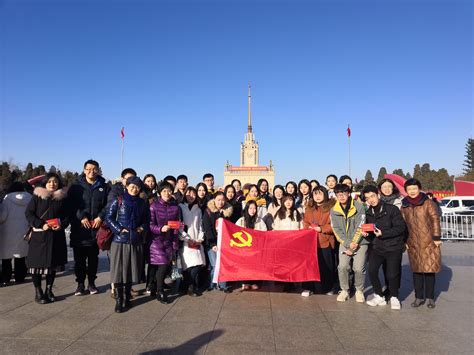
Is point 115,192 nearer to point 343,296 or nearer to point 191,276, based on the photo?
point 191,276

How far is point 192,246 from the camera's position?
570 centimetres

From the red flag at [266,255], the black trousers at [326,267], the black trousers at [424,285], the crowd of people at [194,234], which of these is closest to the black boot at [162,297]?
the crowd of people at [194,234]

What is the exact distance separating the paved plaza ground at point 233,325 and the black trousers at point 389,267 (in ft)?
1.01

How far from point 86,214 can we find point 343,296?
14.0ft

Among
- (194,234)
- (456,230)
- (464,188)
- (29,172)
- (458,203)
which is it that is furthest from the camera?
(29,172)

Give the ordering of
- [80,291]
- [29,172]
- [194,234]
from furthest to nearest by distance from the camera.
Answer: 1. [29,172]
2. [194,234]
3. [80,291]

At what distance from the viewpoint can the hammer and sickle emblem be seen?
573 centimetres

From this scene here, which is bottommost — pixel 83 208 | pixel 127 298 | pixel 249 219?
pixel 127 298

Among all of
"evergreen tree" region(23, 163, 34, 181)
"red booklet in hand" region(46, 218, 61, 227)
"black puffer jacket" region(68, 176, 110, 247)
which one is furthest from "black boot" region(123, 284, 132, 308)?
"evergreen tree" region(23, 163, 34, 181)

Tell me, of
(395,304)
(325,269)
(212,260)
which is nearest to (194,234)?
(212,260)

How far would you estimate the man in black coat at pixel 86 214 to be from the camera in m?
5.43

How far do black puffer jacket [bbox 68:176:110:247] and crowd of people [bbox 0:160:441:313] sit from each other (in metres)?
0.02

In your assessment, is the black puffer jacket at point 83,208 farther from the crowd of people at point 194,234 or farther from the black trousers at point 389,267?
the black trousers at point 389,267

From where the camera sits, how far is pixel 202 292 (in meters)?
5.87
